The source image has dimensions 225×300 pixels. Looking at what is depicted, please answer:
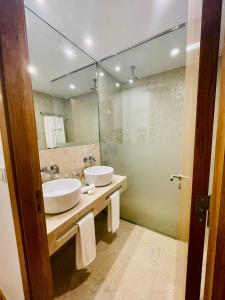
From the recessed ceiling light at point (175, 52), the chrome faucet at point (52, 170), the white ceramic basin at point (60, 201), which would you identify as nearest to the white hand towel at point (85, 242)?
the white ceramic basin at point (60, 201)

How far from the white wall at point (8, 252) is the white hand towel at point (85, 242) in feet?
1.40

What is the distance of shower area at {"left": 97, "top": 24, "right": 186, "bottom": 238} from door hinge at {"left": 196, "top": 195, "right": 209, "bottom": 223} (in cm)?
139

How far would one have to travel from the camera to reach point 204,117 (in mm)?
426

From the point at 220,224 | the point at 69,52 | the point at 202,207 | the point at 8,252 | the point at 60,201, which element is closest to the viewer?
the point at 220,224

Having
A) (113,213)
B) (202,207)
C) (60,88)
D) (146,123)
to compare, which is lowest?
(113,213)

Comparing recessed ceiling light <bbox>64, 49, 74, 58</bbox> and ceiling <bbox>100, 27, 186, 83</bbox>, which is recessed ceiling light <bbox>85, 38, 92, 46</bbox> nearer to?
recessed ceiling light <bbox>64, 49, 74, 58</bbox>

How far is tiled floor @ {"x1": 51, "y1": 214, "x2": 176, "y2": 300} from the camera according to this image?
1215 mm

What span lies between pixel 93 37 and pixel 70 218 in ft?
5.62

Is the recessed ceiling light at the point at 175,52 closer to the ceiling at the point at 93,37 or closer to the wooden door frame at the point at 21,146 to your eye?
the ceiling at the point at 93,37

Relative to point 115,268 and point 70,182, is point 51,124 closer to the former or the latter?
point 70,182

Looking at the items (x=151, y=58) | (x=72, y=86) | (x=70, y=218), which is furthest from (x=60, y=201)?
(x=151, y=58)

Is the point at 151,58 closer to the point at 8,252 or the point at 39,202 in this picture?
the point at 39,202

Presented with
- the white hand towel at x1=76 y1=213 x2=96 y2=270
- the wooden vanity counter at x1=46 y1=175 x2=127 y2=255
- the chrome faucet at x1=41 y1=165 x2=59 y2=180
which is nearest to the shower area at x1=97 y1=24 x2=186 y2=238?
the wooden vanity counter at x1=46 y1=175 x2=127 y2=255

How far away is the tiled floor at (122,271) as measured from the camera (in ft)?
3.99
